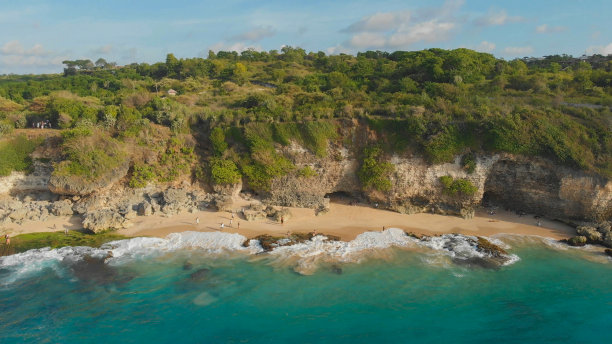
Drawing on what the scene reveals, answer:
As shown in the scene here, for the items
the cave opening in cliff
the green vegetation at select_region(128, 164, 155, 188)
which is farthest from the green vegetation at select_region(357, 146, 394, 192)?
the green vegetation at select_region(128, 164, 155, 188)

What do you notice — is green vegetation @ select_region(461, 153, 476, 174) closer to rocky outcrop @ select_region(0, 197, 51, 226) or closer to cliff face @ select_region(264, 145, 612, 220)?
cliff face @ select_region(264, 145, 612, 220)

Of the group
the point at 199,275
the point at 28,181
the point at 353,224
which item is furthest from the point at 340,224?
the point at 28,181

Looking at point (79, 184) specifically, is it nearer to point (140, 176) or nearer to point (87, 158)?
point (87, 158)

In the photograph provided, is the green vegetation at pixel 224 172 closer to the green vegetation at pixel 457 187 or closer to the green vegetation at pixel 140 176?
the green vegetation at pixel 140 176

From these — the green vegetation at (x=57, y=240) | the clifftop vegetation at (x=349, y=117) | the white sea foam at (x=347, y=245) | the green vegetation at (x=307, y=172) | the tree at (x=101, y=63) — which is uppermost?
the tree at (x=101, y=63)

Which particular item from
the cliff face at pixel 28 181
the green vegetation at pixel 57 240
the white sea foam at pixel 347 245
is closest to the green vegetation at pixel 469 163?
the white sea foam at pixel 347 245

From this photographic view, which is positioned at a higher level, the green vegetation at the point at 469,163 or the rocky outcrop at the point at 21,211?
the green vegetation at the point at 469,163
